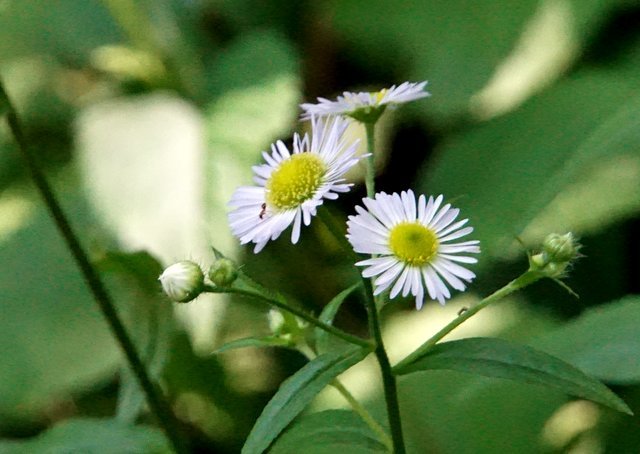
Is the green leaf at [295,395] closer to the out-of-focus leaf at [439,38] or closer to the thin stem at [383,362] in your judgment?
the thin stem at [383,362]

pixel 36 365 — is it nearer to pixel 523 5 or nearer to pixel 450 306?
pixel 450 306

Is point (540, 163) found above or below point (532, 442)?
above

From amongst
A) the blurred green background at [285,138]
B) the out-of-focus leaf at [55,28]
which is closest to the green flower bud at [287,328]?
the blurred green background at [285,138]

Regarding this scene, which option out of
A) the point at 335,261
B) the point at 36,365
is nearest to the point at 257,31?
the point at 335,261

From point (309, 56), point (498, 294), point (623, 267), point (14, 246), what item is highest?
point (309, 56)

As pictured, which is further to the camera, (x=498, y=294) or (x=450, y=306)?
(x=450, y=306)

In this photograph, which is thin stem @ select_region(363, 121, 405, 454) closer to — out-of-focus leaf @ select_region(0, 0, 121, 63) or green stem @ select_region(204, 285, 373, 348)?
green stem @ select_region(204, 285, 373, 348)

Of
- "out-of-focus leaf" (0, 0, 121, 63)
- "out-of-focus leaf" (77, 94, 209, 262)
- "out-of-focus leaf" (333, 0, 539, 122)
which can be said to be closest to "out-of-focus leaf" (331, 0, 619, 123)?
"out-of-focus leaf" (333, 0, 539, 122)
